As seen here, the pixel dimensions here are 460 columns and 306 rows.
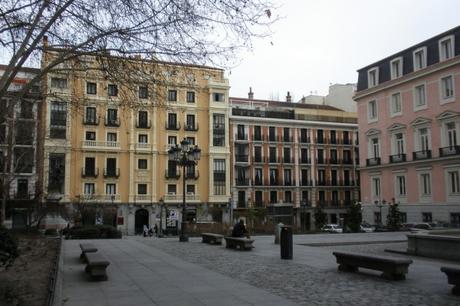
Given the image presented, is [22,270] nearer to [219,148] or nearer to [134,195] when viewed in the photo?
[134,195]

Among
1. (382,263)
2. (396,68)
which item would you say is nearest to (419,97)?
(396,68)

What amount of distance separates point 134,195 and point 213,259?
1801 inches

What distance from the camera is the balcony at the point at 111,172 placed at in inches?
2282

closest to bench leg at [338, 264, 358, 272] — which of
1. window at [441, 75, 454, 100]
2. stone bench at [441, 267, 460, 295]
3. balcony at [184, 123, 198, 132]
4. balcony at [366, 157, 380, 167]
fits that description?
stone bench at [441, 267, 460, 295]

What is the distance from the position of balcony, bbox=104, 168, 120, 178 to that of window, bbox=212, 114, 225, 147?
41.8 ft

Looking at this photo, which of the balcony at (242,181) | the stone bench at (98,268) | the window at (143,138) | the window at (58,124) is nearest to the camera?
the stone bench at (98,268)

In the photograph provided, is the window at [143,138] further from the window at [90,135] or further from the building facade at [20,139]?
the building facade at [20,139]

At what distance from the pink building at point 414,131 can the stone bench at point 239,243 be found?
27996 millimetres

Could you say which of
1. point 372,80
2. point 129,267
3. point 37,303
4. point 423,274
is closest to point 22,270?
point 129,267

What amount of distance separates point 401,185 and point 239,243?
110 ft

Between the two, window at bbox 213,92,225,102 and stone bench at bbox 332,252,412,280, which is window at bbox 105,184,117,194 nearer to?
window at bbox 213,92,225,102

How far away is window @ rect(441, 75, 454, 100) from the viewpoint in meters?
41.2

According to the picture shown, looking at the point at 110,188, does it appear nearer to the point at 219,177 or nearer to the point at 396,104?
the point at 219,177

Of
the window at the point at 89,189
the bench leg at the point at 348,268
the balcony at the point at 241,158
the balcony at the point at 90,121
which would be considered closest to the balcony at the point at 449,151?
the balcony at the point at 241,158
